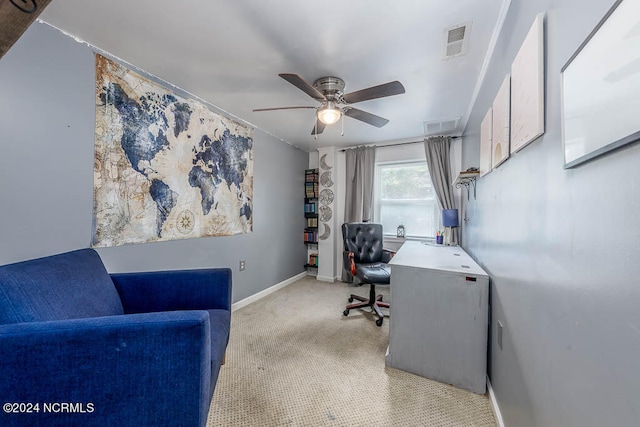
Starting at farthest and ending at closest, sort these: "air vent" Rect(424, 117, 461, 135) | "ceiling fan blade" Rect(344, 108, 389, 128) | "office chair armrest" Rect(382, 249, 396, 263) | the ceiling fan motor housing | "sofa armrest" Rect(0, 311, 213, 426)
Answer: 1. "office chair armrest" Rect(382, 249, 396, 263)
2. "air vent" Rect(424, 117, 461, 135)
3. "ceiling fan blade" Rect(344, 108, 389, 128)
4. the ceiling fan motor housing
5. "sofa armrest" Rect(0, 311, 213, 426)

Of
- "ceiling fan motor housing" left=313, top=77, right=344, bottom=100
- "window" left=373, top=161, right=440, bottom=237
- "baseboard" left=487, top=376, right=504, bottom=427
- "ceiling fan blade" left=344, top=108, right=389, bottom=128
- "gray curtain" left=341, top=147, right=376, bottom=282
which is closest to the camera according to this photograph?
"baseboard" left=487, top=376, right=504, bottom=427

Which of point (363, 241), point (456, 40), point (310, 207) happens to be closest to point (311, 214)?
point (310, 207)

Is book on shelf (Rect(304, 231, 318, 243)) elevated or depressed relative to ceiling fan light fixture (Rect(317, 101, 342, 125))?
depressed

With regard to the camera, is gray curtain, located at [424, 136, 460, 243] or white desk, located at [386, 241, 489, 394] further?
gray curtain, located at [424, 136, 460, 243]

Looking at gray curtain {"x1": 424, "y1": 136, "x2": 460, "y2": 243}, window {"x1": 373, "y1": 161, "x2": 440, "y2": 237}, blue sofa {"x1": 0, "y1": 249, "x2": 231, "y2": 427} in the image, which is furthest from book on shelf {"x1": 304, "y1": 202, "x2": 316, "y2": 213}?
blue sofa {"x1": 0, "y1": 249, "x2": 231, "y2": 427}

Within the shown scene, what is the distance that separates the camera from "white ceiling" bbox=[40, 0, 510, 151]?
4.19 ft

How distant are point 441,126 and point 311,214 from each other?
2295 mm

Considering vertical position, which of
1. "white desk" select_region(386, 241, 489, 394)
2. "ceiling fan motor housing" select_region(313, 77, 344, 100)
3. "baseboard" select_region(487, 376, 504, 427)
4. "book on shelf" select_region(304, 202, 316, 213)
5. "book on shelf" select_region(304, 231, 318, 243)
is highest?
"ceiling fan motor housing" select_region(313, 77, 344, 100)

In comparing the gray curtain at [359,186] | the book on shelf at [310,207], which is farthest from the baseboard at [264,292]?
the book on shelf at [310,207]

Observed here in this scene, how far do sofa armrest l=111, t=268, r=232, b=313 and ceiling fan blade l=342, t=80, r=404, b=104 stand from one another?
5.21 ft

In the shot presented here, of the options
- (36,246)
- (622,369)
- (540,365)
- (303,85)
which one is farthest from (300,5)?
(36,246)

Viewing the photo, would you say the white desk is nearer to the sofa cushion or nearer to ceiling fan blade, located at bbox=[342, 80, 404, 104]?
ceiling fan blade, located at bbox=[342, 80, 404, 104]

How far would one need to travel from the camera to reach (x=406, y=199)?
143 inches

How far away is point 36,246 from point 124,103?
3.51ft
